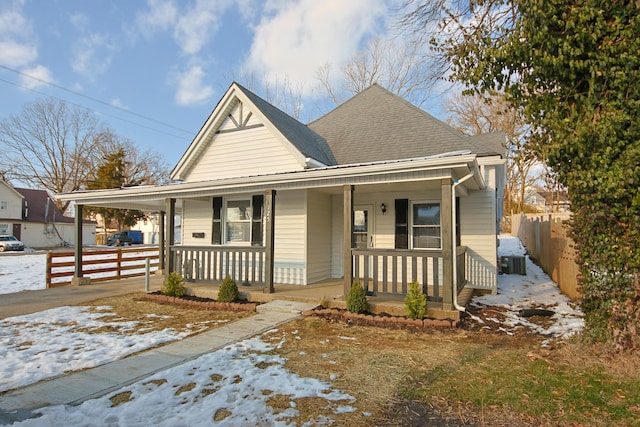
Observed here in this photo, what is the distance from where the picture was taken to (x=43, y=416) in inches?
122

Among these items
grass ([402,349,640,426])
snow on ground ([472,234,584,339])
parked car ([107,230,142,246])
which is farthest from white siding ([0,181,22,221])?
grass ([402,349,640,426])

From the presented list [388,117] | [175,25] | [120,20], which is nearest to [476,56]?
[388,117]

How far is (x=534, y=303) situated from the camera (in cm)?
805

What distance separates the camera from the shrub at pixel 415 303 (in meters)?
6.21

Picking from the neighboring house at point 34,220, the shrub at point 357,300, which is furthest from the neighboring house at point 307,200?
the neighboring house at point 34,220

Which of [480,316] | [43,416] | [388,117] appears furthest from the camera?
[388,117]

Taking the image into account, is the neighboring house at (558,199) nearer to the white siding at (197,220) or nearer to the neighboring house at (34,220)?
the white siding at (197,220)

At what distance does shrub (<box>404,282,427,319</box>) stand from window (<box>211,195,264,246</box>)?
15.8 feet

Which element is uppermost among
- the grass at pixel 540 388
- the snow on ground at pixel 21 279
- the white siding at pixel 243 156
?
the white siding at pixel 243 156

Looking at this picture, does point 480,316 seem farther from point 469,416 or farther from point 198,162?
point 198,162

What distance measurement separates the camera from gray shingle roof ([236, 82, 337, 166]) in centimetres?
1004

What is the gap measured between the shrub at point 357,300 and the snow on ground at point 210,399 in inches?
96.8

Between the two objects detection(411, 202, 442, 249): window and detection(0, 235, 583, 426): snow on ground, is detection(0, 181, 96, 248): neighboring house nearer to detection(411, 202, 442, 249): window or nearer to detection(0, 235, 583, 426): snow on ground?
detection(0, 235, 583, 426): snow on ground

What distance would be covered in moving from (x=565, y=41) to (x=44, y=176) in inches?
1982
